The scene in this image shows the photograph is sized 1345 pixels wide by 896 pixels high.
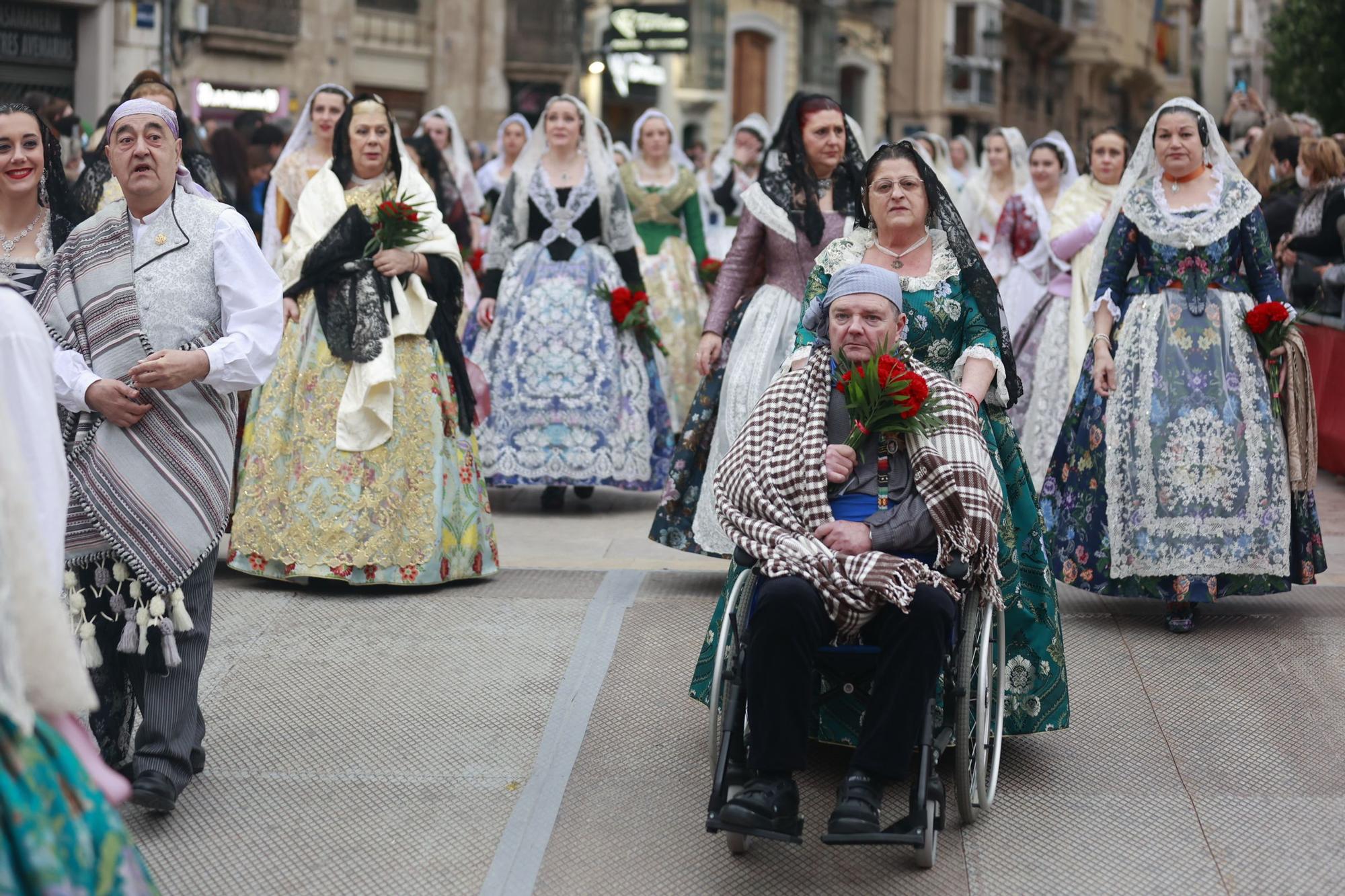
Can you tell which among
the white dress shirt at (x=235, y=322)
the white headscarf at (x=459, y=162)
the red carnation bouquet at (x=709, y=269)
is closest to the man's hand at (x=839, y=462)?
the white dress shirt at (x=235, y=322)

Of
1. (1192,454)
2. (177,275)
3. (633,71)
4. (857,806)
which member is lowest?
(857,806)

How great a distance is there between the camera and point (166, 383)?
4348 mm

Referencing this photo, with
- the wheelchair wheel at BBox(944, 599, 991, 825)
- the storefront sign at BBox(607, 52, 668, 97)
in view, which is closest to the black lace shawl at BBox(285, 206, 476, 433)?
the wheelchair wheel at BBox(944, 599, 991, 825)

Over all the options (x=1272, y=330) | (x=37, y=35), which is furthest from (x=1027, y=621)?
(x=37, y=35)

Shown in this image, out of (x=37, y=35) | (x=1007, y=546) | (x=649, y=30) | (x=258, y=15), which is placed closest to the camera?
(x=1007, y=546)

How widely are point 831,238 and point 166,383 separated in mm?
2905

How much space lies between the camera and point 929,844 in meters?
4.00

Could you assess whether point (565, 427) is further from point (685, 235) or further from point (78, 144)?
point (78, 144)

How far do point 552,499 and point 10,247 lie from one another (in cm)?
436

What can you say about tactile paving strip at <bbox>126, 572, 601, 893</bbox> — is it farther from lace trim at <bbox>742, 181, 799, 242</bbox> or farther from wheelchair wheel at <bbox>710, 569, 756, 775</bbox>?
lace trim at <bbox>742, 181, 799, 242</bbox>

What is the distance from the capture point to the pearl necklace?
4.74 m

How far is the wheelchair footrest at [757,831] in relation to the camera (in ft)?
12.7

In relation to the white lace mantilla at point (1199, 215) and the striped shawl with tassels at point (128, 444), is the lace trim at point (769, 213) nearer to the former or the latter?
the white lace mantilla at point (1199, 215)

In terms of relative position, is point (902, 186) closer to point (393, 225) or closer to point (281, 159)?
point (393, 225)
